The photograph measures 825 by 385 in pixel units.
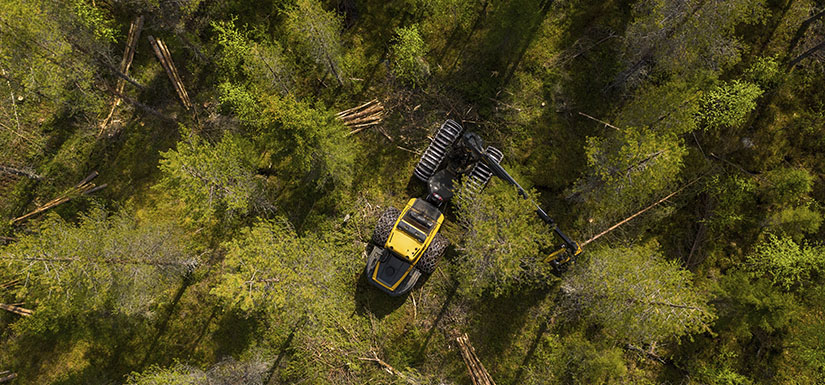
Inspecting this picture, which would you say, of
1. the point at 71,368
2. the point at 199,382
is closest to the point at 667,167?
the point at 199,382

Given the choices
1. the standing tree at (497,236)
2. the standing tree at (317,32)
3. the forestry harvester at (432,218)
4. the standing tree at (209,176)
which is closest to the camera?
the standing tree at (209,176)

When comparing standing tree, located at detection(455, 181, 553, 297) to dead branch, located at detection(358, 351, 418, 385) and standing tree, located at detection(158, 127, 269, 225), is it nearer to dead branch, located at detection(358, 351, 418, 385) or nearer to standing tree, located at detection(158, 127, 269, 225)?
dead branch, located at detection(358, 351, 418, 385)

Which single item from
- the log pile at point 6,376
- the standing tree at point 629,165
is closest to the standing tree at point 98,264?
the log pile at point 6,376

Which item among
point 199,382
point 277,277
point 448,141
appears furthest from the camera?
point 448,141

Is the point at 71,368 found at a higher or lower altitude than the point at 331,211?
lower

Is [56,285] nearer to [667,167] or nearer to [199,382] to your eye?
[199,382]

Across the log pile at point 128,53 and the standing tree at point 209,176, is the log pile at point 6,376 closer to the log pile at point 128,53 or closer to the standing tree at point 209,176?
the log pile at point 128,53

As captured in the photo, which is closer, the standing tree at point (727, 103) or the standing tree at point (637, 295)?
the standing tree at point (637, 295)
